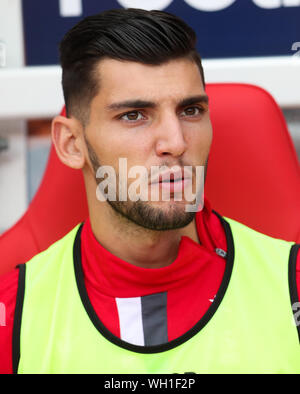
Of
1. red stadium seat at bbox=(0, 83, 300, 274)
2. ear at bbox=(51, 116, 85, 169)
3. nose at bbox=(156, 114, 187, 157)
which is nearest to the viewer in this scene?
nose at bbox=(156, 114, 187, 157)

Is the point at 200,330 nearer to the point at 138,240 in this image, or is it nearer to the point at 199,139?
the point at 138,240

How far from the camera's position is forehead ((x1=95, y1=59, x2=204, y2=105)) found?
72 cm

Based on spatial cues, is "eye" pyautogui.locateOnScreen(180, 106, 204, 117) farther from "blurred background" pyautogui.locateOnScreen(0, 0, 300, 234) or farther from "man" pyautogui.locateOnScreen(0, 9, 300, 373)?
Answer: "blurred background" pyautogui.locateOnScreen(0, 0, 300, 234)

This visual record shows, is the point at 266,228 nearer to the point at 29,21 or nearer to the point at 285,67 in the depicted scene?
the point at 285,67

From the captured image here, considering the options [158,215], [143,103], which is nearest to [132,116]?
[143,103]

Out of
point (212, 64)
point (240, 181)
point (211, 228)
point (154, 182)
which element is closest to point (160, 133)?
point (154, 182)

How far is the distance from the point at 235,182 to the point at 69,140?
333mm

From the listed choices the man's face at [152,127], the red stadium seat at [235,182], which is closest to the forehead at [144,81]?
the man's face at [152,127]

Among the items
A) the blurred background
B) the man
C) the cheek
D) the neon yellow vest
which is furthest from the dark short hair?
the blurred background

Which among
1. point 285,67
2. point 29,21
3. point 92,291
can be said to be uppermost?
point 29,21

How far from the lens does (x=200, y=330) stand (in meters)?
0.75

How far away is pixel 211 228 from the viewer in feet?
2.74

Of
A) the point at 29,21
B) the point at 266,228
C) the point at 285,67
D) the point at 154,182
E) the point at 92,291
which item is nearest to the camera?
the point at 154,182
